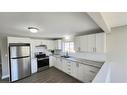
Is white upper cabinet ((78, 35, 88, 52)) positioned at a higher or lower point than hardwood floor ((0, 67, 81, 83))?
higher

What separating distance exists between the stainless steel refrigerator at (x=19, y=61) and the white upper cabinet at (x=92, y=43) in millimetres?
2639

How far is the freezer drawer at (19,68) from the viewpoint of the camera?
4047 millimetres

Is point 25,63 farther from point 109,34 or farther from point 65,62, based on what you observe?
point 109,34

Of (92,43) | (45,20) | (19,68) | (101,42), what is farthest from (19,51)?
(101,42)

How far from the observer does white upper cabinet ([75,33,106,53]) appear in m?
3.12

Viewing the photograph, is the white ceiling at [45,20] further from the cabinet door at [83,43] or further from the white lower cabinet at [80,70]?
the white lower cabinet at [80,70]

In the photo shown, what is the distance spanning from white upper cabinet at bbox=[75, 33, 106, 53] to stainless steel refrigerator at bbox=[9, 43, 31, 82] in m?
2.64

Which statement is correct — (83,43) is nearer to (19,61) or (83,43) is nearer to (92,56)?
(92,56)

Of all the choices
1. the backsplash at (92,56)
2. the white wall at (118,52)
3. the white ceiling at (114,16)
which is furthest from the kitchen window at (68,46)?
the white ceiling at (114,16)

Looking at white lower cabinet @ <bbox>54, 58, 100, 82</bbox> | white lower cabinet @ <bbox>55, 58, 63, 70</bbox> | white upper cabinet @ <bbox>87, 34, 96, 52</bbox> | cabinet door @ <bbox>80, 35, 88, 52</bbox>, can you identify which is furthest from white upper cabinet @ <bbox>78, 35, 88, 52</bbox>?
white lower cabinet @ <bbox>55, 58, 63, 70</bbox>

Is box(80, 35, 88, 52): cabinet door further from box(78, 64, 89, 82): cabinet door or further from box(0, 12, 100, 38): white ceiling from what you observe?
box(0, 12, 100, 38): white ceiling

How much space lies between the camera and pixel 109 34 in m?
3.04
